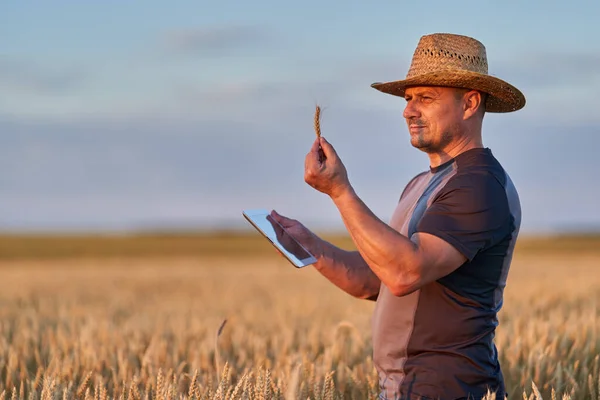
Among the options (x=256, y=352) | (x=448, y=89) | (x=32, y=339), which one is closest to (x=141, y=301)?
(x=32, y=339)

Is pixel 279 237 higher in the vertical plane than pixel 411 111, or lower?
lower

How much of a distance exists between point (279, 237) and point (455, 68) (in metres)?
0.99

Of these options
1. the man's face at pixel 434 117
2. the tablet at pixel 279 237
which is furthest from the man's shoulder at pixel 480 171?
the tablet at pixel 279 237

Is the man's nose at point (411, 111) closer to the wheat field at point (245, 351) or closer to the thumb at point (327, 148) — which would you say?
the thumb at point (327, 148)

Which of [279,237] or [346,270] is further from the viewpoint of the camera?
[346,270]

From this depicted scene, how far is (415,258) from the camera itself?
2.90 metres

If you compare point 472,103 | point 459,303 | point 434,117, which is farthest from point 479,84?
point 459,303

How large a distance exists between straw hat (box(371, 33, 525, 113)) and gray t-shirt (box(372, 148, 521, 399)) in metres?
0.31

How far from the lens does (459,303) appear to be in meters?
3.24

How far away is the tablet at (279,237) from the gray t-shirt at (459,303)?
0.40 m

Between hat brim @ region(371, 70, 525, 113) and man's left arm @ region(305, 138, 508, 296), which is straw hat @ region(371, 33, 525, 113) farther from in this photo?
man's left arm @ region(305, 138, 508, 296)

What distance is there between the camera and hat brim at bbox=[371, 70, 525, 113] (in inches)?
132

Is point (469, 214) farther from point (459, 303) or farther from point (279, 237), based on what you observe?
point (279, 237)

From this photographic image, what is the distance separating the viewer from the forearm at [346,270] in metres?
3.75
